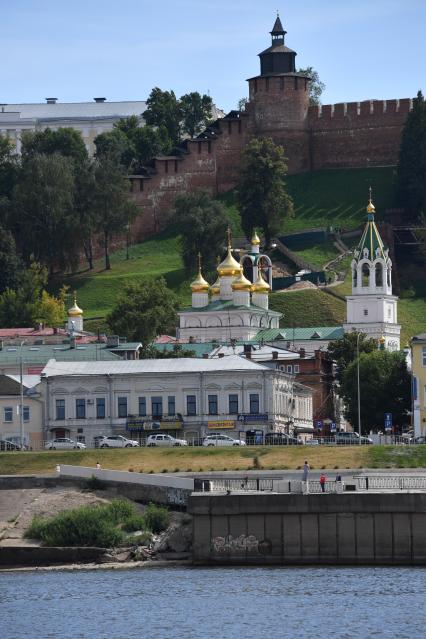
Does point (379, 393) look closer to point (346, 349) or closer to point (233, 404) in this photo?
point (233, 404)

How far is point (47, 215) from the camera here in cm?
16825

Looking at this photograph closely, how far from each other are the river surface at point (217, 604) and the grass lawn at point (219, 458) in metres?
15.6

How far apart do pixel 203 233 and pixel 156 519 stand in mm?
81712

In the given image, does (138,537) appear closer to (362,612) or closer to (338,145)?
(362,612)

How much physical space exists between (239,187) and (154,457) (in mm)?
73587

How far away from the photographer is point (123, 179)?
172125mm

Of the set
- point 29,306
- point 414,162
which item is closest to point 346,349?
point 29,306

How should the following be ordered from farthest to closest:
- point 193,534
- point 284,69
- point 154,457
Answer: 1. point 284,69
2. point 154,457
3. point 193,534

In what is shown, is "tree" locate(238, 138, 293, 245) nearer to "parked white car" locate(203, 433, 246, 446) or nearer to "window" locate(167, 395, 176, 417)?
"window" locate(167, 395, 176, 417)

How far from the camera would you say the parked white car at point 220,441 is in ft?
338

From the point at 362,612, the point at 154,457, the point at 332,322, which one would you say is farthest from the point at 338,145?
the point at 362,612

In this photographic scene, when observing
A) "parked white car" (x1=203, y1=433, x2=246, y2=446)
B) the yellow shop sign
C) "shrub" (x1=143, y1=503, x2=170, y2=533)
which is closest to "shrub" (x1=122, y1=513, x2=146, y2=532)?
"shrub" (x1=143, y1=503, x2=170, y2=533)

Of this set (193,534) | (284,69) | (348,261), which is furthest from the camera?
(284,69)

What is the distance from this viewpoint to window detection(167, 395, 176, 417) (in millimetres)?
111125
